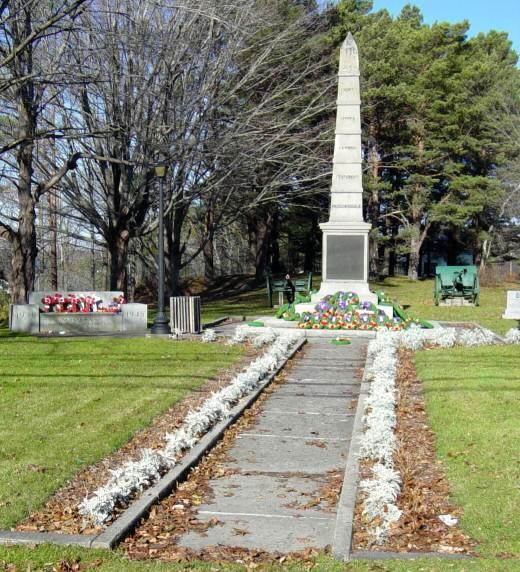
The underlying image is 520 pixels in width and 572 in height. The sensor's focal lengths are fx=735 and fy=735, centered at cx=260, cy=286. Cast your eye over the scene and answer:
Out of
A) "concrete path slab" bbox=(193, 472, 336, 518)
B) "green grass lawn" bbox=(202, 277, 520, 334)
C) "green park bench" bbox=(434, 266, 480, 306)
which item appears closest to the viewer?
"concrete path slab" bbox=(193, 472, 336, 518)

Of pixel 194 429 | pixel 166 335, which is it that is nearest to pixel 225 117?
pixel 166 335

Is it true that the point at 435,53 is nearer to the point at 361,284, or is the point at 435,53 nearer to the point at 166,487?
the point at 361,284

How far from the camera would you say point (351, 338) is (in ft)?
53.3

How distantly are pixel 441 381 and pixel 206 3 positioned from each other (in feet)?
48.2

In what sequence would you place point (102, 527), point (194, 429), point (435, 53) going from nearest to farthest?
point (102, 527)
point (194, 429)
point (435, 53)

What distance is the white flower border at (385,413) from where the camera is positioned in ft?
16.8

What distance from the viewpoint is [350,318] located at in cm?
1708

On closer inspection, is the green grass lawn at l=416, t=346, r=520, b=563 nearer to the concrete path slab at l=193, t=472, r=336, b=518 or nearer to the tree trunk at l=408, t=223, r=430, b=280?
the concrete path slab at l=193, t=472, r=336, b=518

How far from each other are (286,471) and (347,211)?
14.1 metres

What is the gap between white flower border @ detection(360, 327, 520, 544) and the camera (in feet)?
16.8

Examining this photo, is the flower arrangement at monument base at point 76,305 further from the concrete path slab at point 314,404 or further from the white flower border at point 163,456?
the concrete path slab at point 314,404

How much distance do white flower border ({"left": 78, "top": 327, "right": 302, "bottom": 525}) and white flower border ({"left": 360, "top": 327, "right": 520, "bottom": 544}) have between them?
65.1 inches

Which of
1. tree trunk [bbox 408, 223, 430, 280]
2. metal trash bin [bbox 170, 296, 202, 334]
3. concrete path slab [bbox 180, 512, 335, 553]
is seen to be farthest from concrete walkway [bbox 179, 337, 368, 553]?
tree trunk [bbox 408, 223, 430, 280]

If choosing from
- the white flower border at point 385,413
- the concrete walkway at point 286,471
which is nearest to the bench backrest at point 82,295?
the white flower border at point 385,413
